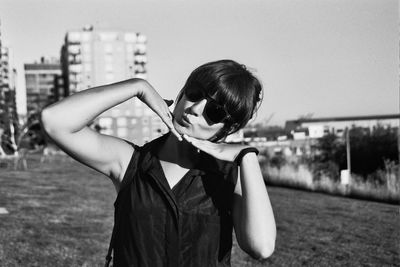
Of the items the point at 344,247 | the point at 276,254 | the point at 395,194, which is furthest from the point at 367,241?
the point at 395,194

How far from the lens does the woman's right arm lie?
206cm

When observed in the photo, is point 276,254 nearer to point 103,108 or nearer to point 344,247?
point 344,247

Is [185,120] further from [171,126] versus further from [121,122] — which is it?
[121,122]

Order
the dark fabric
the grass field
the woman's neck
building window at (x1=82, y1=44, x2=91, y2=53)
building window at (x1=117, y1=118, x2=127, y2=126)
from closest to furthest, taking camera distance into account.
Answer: the dark fabric → the woman's neck → the grass field → building window at (x1=117, y1=118, x2=127, y2=126) → building window at (x1=82, y1=44, x2=91, y2=53)

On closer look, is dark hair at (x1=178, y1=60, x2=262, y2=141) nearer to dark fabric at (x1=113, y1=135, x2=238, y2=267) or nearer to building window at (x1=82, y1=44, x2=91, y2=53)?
dark fabric at (x1=113, y1=135, x2=238, y2=267)

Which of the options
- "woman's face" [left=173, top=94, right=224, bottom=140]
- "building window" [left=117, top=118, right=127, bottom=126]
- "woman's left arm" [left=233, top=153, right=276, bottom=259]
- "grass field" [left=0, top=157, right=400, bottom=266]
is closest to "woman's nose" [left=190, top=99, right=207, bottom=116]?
"woman's face" [left=173, top=94, right=224, bottom=140]

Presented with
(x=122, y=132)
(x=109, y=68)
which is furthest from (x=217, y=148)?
(x=109, y=68)

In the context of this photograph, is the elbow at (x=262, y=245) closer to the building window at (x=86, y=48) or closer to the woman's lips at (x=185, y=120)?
the woman's lips at (x=185, y=120)

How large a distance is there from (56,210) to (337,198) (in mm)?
5908

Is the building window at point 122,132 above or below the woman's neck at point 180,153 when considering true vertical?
below

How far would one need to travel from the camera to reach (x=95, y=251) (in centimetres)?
719

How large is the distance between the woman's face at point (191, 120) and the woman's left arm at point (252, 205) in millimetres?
62

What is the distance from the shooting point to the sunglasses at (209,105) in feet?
6.77

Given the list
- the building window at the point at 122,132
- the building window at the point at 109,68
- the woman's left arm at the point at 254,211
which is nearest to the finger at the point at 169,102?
the woman's left arm at the point at 254,211
